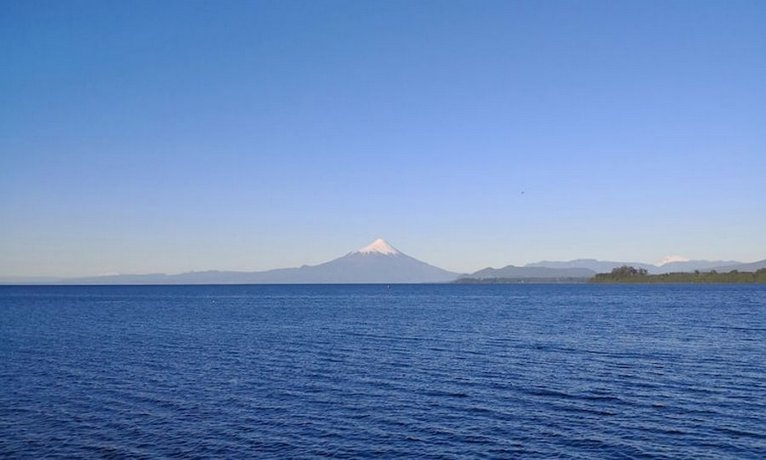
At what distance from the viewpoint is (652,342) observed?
5675 cm

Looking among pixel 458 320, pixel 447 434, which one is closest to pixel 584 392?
pixel 447 434

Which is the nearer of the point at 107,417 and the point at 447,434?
the point at 447,434

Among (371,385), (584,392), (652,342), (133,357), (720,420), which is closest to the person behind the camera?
(720,420)

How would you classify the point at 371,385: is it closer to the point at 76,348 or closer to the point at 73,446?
the point at 73,446

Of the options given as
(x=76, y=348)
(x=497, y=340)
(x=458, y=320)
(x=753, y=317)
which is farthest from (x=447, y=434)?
(x=753, y=317)

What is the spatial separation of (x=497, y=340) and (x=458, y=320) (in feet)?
91.1

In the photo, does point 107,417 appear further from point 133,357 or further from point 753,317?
point 753,317

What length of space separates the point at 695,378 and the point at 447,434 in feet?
64.1

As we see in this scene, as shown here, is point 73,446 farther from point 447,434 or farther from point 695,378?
point 695,378

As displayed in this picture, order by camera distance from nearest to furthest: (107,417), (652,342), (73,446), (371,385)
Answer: (73,446) < (107,417) < (371,385) < (652,342)

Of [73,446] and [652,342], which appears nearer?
[73,446]

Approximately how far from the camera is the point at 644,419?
28.7 m

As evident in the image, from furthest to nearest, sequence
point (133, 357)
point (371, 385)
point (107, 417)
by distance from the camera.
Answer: point (133, 357) < point (371, 385) < point (107, 417)

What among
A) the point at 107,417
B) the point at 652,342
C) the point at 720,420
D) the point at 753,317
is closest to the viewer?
the point at 720,420
